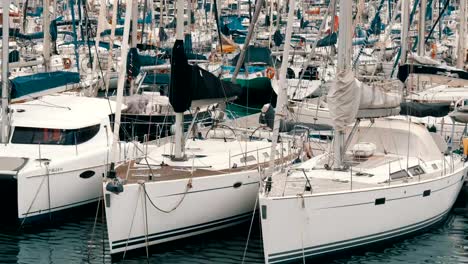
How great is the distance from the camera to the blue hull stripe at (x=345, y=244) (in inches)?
831

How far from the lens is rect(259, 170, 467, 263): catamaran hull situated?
68.5 feet

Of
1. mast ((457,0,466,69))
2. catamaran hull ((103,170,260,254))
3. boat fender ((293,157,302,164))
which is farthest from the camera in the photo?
mast ((457,0,466,69))

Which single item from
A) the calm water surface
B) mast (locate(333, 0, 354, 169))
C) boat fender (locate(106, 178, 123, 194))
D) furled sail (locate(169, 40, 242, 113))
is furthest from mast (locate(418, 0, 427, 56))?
boat fender (locate(106, 178, 123, 194))

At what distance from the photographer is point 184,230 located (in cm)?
2311

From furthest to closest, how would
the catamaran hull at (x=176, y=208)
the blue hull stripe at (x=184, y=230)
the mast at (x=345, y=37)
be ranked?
the mast at (x=345, y=37), the blue hull stripe at (x=184, y=230), the catamaran hull at (x=176, y=208)

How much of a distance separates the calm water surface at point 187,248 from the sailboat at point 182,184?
0.32 meters

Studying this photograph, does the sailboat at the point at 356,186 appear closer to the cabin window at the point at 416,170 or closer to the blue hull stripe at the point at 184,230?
the cabin window at the point at 416,170

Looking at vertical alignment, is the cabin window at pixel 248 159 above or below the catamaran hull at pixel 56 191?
above

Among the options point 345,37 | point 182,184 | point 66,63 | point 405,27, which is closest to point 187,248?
point 182,184

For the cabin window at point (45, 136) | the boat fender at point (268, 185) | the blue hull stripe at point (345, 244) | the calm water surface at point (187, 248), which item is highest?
the cabin window at point (45, 136)

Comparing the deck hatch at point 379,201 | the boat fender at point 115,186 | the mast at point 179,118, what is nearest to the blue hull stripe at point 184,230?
the boat fender at point 115,186

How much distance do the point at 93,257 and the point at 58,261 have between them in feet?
2.59

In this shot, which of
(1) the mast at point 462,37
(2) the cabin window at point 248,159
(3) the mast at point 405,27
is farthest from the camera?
(1) the mast at point 462,37

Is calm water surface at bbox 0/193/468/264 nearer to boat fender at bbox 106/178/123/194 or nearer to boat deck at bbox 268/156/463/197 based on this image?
boat deck at bbox 268/156/463/197
